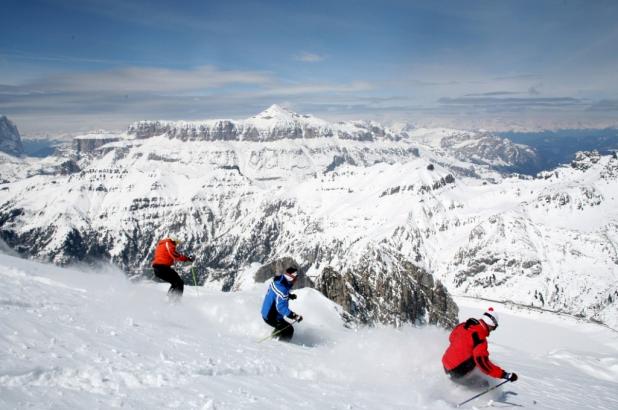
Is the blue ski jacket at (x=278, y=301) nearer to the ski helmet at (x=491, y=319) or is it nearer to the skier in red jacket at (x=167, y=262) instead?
the skier in red jacket at (x=167, y=262)

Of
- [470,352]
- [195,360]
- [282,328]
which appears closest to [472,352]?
[470,352]

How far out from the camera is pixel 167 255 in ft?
69.3

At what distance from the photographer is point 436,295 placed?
132 meters

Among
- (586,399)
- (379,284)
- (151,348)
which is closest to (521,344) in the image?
(379,284)

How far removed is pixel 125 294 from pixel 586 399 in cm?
2013

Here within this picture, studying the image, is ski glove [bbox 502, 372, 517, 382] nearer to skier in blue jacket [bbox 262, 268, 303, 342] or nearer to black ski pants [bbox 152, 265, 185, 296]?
skier in blue jacket [bbox 262, 268, 303, 342]

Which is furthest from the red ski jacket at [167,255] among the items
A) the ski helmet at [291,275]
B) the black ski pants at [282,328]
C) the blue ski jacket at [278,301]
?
the ski helmet at [291,275]

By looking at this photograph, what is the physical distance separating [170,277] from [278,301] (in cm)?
619

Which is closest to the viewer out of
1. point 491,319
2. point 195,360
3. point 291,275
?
point 195,360

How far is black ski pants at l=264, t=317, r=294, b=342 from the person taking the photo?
18.6 m

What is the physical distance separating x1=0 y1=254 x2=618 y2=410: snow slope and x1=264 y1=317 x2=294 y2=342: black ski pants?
23.7 inches

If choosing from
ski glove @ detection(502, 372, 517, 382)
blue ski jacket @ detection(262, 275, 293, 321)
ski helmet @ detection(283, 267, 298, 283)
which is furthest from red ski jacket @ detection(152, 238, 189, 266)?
ski glove @ detection(502, 372, 517, 382)

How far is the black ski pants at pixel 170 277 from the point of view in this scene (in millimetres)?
21094

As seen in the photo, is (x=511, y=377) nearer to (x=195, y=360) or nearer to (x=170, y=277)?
(x=195, y=360)
